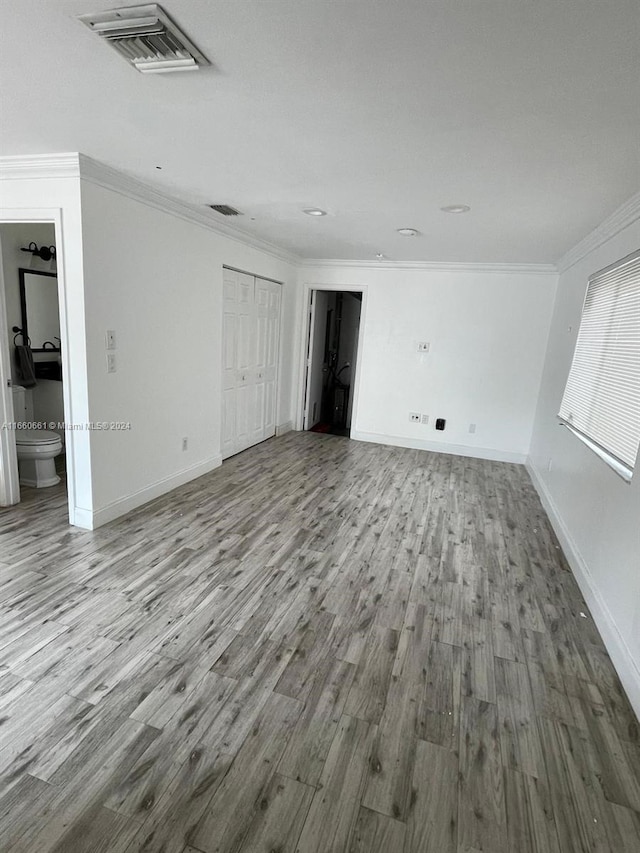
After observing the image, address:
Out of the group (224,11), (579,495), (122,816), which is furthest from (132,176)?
(579,495)

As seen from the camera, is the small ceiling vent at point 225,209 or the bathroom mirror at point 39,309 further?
the bathroom mirror at point 39,309

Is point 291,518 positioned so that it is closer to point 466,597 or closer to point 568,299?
point 466,597

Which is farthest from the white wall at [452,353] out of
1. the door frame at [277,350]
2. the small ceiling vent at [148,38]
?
the small ceiling vent at [148,38]

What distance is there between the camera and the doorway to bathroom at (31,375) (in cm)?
340

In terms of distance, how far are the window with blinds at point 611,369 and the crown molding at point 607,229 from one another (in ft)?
0.83

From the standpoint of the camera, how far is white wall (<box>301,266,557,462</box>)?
17.7 ft

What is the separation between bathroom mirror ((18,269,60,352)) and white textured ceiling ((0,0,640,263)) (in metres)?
1.75

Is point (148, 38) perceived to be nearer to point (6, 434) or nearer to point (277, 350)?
point (6, 434)

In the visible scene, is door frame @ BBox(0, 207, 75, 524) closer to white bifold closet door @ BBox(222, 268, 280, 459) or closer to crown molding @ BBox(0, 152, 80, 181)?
crown molding @ BBox(0, 152, 80, 181)

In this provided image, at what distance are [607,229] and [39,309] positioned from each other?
4.94 metres

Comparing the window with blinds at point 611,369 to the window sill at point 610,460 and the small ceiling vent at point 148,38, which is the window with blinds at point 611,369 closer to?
the window sill at point 610,460

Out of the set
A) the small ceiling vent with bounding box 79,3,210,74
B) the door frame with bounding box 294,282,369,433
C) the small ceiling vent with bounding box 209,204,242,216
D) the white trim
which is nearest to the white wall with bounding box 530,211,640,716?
the door frame with bounding box 294,282,369,433

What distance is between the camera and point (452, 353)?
224 inches

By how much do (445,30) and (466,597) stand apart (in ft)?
8.70
